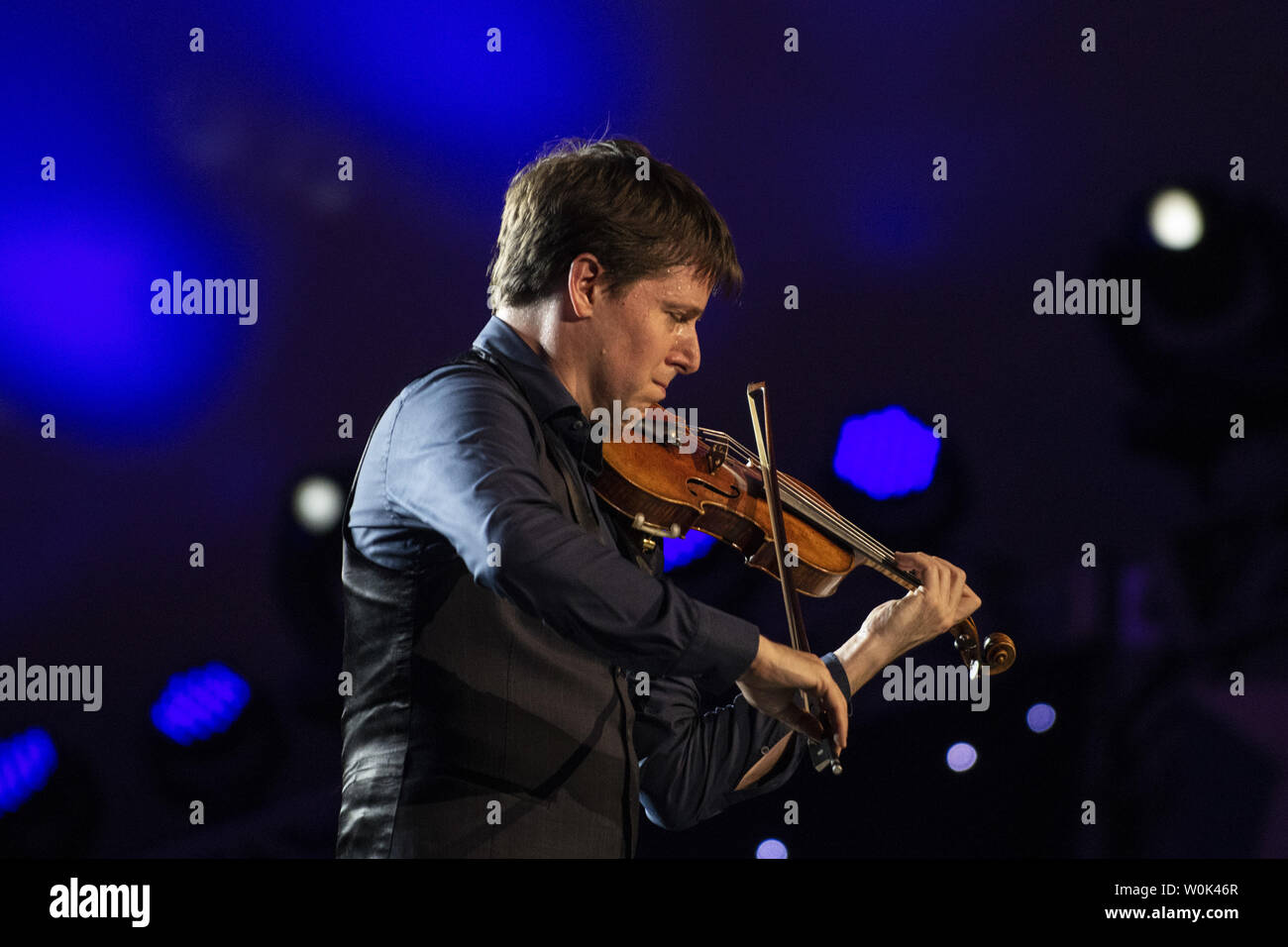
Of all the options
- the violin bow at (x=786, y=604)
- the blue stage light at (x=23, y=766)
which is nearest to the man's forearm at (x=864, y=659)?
the violin bow at (x=786, y=604)

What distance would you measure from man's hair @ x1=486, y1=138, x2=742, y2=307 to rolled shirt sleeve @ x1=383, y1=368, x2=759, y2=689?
14.8 inches

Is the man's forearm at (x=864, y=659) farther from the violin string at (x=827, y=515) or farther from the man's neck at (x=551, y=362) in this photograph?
the man's neck at (x=551, y=362)

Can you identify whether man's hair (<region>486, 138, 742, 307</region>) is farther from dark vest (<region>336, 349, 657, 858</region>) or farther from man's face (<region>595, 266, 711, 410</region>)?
dark vest (<region>336, 349, 657, 858</region>)

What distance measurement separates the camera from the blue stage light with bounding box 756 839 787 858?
104 inches

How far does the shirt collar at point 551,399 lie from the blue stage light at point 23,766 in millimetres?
1456

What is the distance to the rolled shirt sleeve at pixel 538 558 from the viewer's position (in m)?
1.19

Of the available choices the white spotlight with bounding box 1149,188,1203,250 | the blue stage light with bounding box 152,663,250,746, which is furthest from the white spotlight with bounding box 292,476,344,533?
the white spotlight with bounding box 1149,188,1203,250

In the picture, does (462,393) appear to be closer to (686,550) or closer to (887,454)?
(686,550)

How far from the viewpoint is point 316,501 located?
8.34 ft

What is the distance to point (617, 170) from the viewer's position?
171 centimetres

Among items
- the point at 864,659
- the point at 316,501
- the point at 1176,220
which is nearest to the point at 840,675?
the point at 864,659
